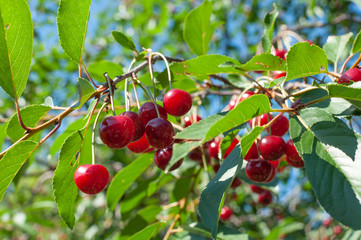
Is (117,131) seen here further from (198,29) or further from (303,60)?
(198,29)

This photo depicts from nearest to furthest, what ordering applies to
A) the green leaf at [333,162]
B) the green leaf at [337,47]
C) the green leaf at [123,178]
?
1. the green leaf at [333,162]
2. the green leaf at [337,47]
3. the green leaf at [123,178]

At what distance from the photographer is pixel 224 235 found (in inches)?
61.6

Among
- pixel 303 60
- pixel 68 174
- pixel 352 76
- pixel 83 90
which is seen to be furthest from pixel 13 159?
pixel 352 76

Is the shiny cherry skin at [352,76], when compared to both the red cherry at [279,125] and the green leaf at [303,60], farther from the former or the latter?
the red cherry at [279,125]

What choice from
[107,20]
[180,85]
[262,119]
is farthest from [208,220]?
[107,20]

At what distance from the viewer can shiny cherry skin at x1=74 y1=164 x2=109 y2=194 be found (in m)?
1.10

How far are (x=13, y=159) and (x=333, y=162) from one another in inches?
38.6

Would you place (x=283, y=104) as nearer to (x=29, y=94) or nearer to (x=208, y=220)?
(x=208, y=220)

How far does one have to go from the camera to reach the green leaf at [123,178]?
178 centimetres

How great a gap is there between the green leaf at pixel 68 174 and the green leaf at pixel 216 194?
476 millimetres

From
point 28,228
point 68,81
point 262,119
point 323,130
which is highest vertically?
point 323,130

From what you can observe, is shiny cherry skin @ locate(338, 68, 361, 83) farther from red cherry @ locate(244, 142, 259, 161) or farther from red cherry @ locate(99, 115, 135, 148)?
red cherry @ locate(99, 115, 135, 148)

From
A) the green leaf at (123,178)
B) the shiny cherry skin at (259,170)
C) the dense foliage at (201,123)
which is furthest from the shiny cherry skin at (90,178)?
the green leaf at (123,178)

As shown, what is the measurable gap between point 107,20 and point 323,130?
472cm
